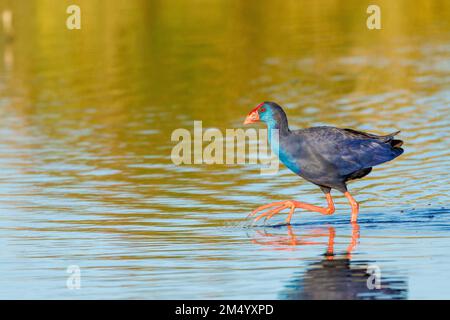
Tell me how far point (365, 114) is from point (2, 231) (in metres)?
10.8

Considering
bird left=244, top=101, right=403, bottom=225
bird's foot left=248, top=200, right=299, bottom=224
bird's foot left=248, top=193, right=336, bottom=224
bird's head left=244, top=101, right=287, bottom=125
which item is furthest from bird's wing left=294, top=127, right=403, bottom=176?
bird's foot left=248, top=200, right=299, bottom=224

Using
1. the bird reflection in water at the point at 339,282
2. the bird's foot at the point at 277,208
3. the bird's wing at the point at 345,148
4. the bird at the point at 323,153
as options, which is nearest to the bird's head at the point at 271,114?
the bird at the point at 323,153

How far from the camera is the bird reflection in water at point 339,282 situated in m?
12.4

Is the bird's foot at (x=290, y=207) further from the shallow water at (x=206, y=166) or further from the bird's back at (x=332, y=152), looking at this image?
the bird's back at (x=332, y=152)

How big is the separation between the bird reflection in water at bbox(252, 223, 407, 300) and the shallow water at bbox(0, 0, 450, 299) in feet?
0.07

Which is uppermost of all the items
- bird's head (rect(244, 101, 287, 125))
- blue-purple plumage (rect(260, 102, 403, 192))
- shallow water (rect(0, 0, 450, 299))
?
bird's head (rect(244, 101, 287, 125))

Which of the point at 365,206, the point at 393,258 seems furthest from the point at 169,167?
the point at 393,258

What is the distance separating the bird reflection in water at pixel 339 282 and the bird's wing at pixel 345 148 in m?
1.41

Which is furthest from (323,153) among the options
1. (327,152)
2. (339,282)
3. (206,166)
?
(206,166)

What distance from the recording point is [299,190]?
1875 centimetres

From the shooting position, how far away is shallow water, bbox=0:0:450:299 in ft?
44.7

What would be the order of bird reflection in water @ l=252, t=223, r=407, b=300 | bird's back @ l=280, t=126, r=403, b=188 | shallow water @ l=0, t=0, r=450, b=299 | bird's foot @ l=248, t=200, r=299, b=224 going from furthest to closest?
bird's foot @ l=248, t=200, r=299, b=224
bird's back @ l=280, t=126, r=403, b=188
shallow water @ l=0, t=0, r=450, b=299
bird reflection in water @ l=252, t=223, r=407, b=300

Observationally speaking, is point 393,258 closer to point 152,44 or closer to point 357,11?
point 152,44

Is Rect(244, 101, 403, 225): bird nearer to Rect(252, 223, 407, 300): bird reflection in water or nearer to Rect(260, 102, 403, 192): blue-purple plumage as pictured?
Rect(260, 102, 403, 192): blue-purple plumage
